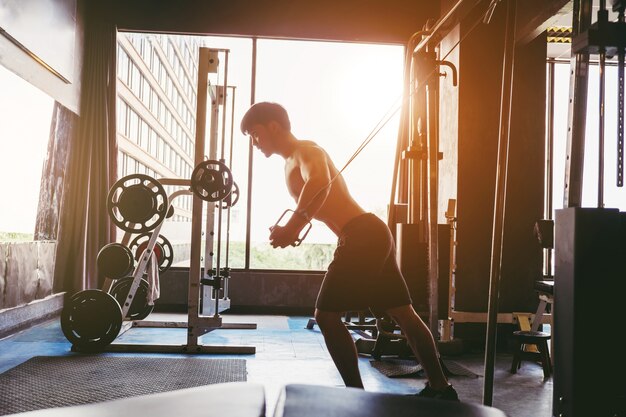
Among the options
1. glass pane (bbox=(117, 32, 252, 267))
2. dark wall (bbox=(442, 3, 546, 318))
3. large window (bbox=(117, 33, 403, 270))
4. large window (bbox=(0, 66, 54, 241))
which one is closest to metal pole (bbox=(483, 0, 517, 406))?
glass pane (bbox=(117, 32, 252, 267))

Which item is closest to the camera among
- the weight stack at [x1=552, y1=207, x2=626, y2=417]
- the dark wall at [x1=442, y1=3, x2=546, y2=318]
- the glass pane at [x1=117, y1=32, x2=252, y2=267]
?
the weight stack at [x1=552, y1=207, x2=626, y2=417]

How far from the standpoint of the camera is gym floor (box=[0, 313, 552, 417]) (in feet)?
9.83

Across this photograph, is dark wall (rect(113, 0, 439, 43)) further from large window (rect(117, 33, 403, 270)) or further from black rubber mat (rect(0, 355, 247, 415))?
black rubber mat (rect(0, 355, 247, 415))

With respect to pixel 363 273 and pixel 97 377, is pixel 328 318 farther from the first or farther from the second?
pixel 97 377

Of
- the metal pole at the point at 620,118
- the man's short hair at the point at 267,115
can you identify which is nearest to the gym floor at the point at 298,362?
the man's short hair at the point at 267,115

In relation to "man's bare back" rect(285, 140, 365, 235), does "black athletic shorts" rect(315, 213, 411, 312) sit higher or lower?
lower

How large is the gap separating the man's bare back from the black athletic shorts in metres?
0.05

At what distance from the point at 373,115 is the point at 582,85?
13.8 feet

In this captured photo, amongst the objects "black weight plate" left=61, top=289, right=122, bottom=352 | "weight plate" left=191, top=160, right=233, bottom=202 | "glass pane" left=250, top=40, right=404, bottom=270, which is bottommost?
"black weight plate" left=61, top=289, right=122, bottom=352

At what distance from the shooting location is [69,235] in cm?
541

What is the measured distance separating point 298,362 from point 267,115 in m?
1.94

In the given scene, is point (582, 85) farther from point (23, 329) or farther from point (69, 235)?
point (69, 235)

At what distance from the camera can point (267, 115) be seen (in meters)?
2.37

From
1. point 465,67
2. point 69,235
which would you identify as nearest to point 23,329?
point 69,235
